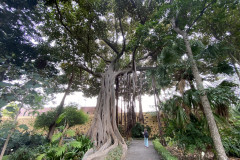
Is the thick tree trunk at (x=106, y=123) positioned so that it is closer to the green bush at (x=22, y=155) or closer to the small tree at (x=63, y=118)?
the small tree at (x=63, y=118)

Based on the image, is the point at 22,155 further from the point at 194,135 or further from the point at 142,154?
the point at 194,135

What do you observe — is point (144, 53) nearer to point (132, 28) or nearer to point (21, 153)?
point (132, 28)

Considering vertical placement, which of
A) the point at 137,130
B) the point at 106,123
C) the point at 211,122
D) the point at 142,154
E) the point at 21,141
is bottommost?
the point at 142,154

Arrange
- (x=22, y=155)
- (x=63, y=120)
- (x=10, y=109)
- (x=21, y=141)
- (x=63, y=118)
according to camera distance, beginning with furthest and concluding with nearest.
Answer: (x=63, y=120) → (x=63, y=118) → (x=21, y=141) → (x=22, y=155) → (x=10, y=109)

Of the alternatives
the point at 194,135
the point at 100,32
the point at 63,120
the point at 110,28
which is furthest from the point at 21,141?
the point at 110,28

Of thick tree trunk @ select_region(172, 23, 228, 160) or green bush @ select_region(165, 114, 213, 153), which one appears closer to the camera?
thick tree trunk @ select_region(172, 23, 228, 160)

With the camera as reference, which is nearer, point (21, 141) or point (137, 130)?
point (21, 141)

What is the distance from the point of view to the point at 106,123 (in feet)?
18.2

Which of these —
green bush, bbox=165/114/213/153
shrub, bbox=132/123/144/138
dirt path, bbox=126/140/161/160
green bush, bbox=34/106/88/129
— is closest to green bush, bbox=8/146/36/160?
green bush, bbox=34/106/88/129

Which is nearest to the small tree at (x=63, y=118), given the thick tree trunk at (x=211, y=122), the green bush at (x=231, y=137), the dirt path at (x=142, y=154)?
the dirt path at (x=142, y=154)

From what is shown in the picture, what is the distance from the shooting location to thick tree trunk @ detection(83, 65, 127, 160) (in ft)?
15.8

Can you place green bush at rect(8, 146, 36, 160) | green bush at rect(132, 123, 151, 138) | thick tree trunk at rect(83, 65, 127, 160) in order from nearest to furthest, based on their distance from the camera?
green bush at rect(8, 146, 36, 160) < thick tree trunk at rect(83, 65, 127, 160) < green bush at rect(132, 123, 151, 138)

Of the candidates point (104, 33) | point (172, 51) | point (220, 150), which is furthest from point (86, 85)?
point (220, 150)

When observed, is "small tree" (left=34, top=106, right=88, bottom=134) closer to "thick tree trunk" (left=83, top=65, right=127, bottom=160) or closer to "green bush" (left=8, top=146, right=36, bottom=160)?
"thick tree trunk" (left=83, top=65, right=127, bottom=160)
